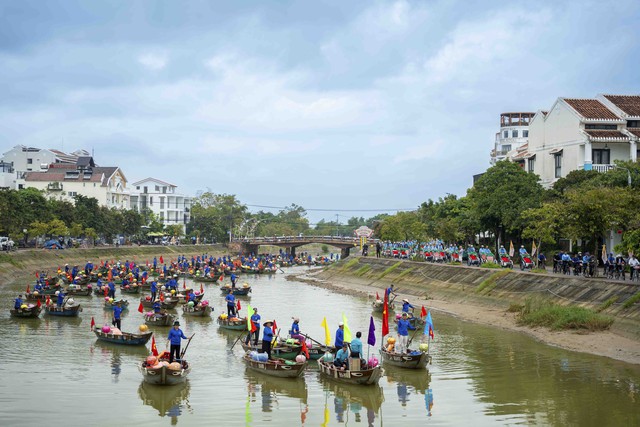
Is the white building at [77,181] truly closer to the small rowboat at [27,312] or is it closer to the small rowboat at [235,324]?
the small rowboat at [27,312]

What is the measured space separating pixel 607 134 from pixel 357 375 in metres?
43.7

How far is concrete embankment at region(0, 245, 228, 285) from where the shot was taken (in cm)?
7225

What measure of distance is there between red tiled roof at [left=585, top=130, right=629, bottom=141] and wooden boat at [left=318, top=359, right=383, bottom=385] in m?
42.0

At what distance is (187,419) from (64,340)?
16.5 m

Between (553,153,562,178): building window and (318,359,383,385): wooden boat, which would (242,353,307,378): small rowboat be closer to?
(318,359,383,385): wooden boat

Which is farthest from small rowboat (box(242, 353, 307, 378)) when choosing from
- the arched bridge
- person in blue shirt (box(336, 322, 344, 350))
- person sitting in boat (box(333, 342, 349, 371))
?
the arched bridge

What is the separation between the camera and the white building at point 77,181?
123m

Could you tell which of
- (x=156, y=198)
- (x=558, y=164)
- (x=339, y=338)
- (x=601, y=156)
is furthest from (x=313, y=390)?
(x=156, y=198)

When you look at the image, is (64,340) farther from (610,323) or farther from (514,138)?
(514,138)

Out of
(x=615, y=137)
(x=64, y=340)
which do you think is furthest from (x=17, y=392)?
(x=615, y=137)

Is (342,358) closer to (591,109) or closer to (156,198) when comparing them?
(591,109)

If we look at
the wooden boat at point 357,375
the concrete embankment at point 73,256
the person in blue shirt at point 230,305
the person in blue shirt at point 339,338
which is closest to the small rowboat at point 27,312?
the person in blue shirt at point 230,305

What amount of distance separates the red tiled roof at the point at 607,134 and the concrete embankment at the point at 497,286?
16.3 metres

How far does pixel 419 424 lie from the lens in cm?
2131
